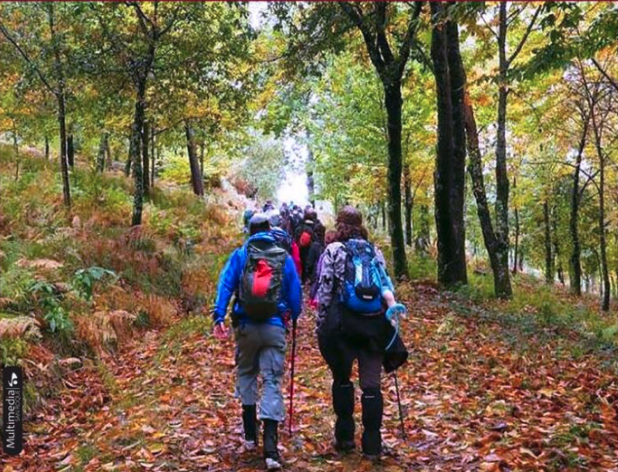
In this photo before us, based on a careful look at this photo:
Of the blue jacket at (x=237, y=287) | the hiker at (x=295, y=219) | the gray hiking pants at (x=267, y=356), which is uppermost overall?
the hiker at (x=295, y=219)

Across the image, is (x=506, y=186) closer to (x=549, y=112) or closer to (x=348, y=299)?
(x=549, y=112)

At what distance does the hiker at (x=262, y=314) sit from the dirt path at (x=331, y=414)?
0.49 m

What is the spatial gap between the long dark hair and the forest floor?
6.15ft

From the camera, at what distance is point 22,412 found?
644cm

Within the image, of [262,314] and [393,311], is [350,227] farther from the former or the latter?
[262,314]

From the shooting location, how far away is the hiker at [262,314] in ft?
16.4

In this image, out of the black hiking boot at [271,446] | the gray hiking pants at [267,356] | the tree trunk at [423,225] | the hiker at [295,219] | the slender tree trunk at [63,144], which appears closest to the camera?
the black hiking boot at [271,446]

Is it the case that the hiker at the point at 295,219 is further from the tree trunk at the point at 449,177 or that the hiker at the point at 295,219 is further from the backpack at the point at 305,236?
the tree trunk at the point at 449,177

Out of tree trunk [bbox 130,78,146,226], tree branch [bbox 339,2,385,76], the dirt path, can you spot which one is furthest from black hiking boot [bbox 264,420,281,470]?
tree branch [bbox 339,2,385,76]

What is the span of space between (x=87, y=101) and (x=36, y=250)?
4556 millimetres

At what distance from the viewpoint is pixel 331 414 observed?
6.61 m

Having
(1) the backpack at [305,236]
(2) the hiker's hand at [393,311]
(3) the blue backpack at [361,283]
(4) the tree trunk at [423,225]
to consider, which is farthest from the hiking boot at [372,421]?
(4) the tree trunk at [423,225]

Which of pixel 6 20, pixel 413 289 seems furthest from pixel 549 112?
pixel 6 20

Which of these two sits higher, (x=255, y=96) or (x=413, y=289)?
(x=255, y=96)
